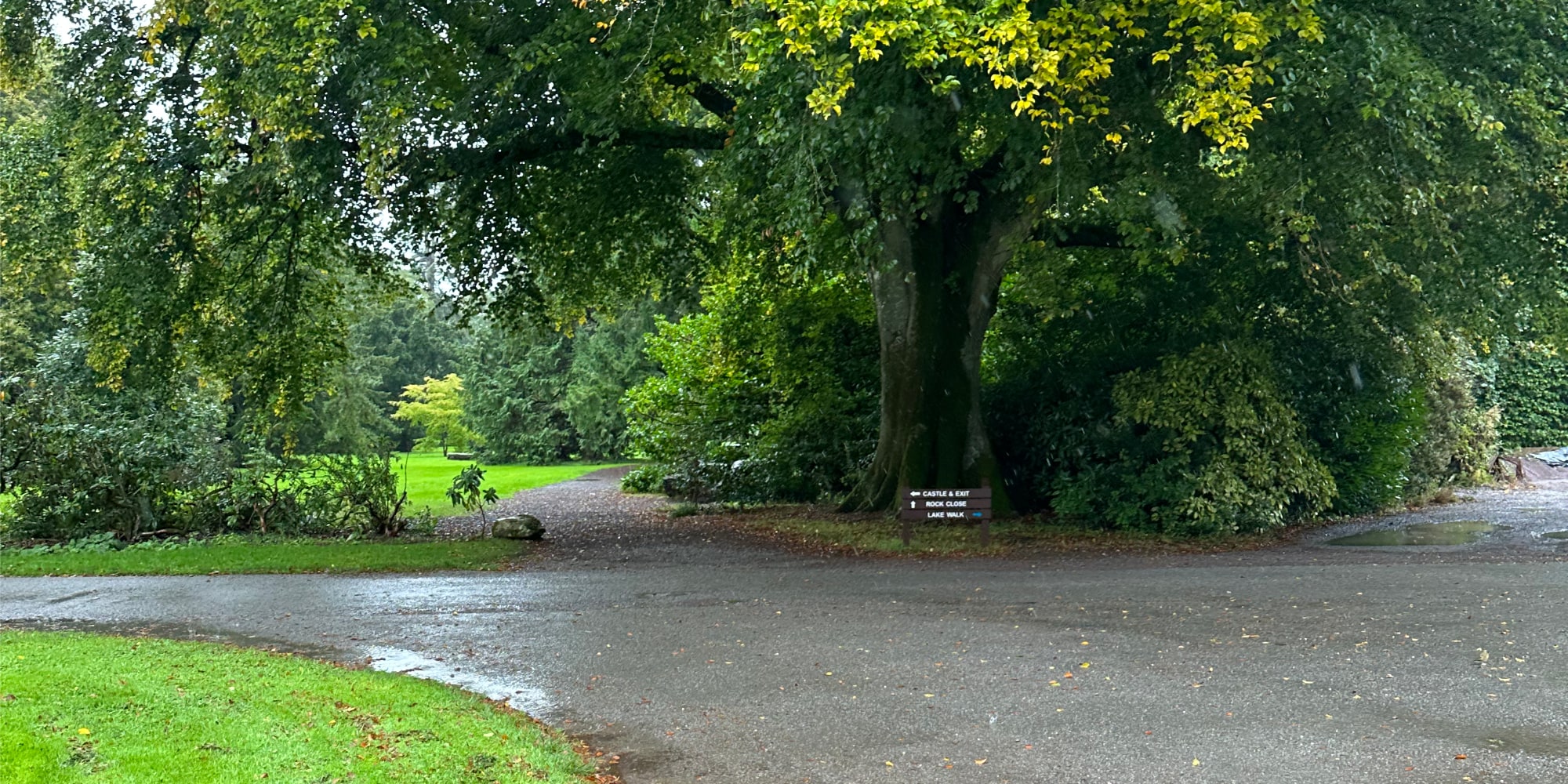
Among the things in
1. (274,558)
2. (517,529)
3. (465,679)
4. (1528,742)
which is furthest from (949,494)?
(274,558)

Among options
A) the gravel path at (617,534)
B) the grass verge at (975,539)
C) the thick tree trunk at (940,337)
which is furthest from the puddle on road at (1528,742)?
the thick tree trunk at (940,337)

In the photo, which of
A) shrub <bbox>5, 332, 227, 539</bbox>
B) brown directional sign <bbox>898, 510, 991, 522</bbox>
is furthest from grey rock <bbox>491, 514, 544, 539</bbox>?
brown directional sign <bbox>898, 510, 991, 522</bbox>

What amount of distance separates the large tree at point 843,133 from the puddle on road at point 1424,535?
3285 millimetres

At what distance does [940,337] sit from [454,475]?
60.7ft

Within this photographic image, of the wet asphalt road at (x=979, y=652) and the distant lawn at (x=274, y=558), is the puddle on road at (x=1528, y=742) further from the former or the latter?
the distant lawn at (x=274, y=558)

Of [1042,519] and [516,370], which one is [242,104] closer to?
[1042,519]

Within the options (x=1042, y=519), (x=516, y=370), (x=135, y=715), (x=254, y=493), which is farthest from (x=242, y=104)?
(x=516, y=370)

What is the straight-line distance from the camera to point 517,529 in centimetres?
1517

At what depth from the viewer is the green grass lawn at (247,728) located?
5.30 metres

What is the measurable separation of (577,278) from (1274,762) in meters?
13.5

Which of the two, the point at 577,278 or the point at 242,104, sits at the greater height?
the point at 242,104

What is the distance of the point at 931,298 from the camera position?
1561cm

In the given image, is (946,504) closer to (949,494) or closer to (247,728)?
(949,494)

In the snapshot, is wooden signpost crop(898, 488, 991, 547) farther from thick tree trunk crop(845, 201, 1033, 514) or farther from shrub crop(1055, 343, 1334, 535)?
shrub crop(1055, 343, 1334, 535)
